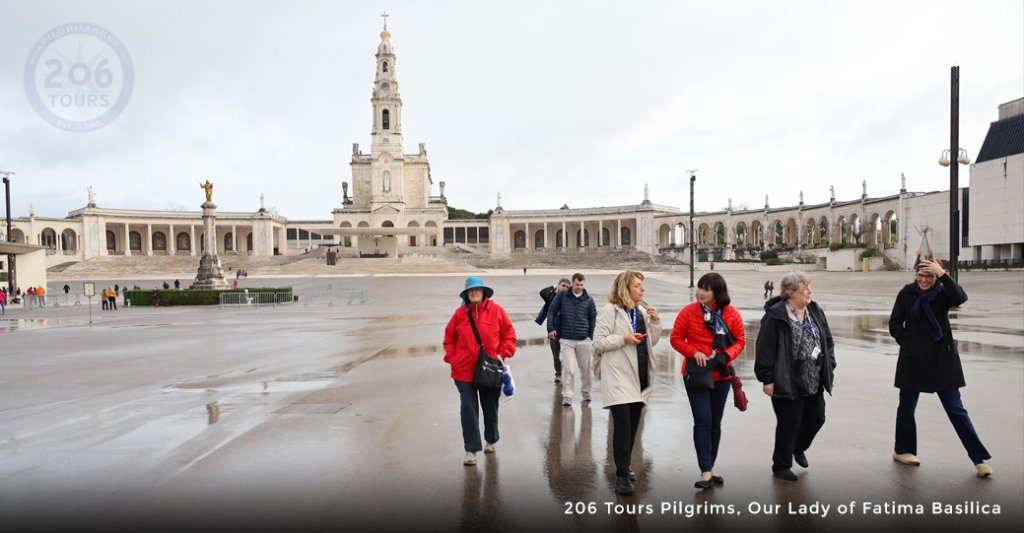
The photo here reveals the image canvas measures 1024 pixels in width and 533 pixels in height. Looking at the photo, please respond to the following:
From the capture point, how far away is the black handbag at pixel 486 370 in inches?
208

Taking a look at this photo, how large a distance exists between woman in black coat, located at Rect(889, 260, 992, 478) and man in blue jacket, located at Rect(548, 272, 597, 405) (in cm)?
329

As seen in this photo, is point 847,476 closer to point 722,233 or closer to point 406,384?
point 406,384

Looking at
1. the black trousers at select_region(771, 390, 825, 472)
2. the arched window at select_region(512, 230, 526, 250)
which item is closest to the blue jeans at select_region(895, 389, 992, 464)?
the black trousers at select_region(771, 390, 825, 472)

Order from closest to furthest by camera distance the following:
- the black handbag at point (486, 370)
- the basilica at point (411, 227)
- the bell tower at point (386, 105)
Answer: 1. the black handbag at point (486, 370)
2. the basilica at point (411, 227)
3. the bell tower at point (386, 105)

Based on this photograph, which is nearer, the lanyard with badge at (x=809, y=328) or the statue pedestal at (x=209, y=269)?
the lanyard with badge at (x=809, y=328)

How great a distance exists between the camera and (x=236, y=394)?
8492 millimetres

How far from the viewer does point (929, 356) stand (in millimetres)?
5059

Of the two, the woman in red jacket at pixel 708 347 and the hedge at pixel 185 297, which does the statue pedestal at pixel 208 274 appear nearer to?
the hedge at pixel 185 297

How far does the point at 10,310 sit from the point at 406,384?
87.1ft

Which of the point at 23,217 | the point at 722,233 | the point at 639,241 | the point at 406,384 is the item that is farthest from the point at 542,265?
the point at 23,217

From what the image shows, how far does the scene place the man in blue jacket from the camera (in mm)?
7508

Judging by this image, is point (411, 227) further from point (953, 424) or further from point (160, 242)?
point (953, 424)

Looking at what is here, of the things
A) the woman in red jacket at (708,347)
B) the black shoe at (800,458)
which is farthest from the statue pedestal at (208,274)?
the black shoe at (800,458)

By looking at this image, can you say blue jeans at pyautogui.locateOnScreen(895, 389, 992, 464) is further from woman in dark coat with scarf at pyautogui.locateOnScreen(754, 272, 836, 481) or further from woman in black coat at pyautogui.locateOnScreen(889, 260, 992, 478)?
woman in dark coat with scarf at pyautogui.locateOnScreen(754, 272, 836, 481)
